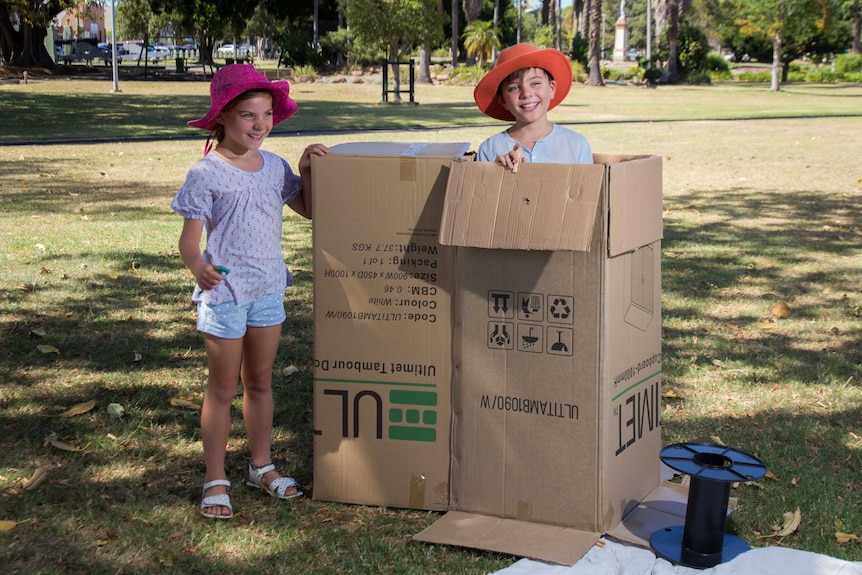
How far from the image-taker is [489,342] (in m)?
3.18

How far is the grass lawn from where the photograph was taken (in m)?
3.16

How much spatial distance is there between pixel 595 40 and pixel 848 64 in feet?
56.6

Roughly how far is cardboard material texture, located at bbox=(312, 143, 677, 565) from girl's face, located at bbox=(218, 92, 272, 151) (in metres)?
0.21

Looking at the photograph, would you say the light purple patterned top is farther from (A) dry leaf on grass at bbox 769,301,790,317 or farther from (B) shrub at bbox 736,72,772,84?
(B) shrub at bbox 736,72,772,84

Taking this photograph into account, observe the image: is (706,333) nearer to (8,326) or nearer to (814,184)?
(8,326)

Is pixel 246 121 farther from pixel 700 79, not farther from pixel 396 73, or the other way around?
pixel 700 79

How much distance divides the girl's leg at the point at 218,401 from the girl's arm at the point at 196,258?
0.21m

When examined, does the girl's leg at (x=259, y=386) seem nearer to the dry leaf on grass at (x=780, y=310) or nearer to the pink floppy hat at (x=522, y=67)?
the pink floppy hat at (x=522, y=67)

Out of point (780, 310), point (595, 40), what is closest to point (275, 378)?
point (780, 310)

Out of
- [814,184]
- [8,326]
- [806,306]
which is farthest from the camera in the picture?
[814,184]

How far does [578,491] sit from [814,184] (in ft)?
30.9

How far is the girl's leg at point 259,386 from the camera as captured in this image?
3332 millimetres

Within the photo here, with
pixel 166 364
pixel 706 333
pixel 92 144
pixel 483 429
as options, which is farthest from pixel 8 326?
pixel 92 144

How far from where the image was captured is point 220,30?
45.9 m
